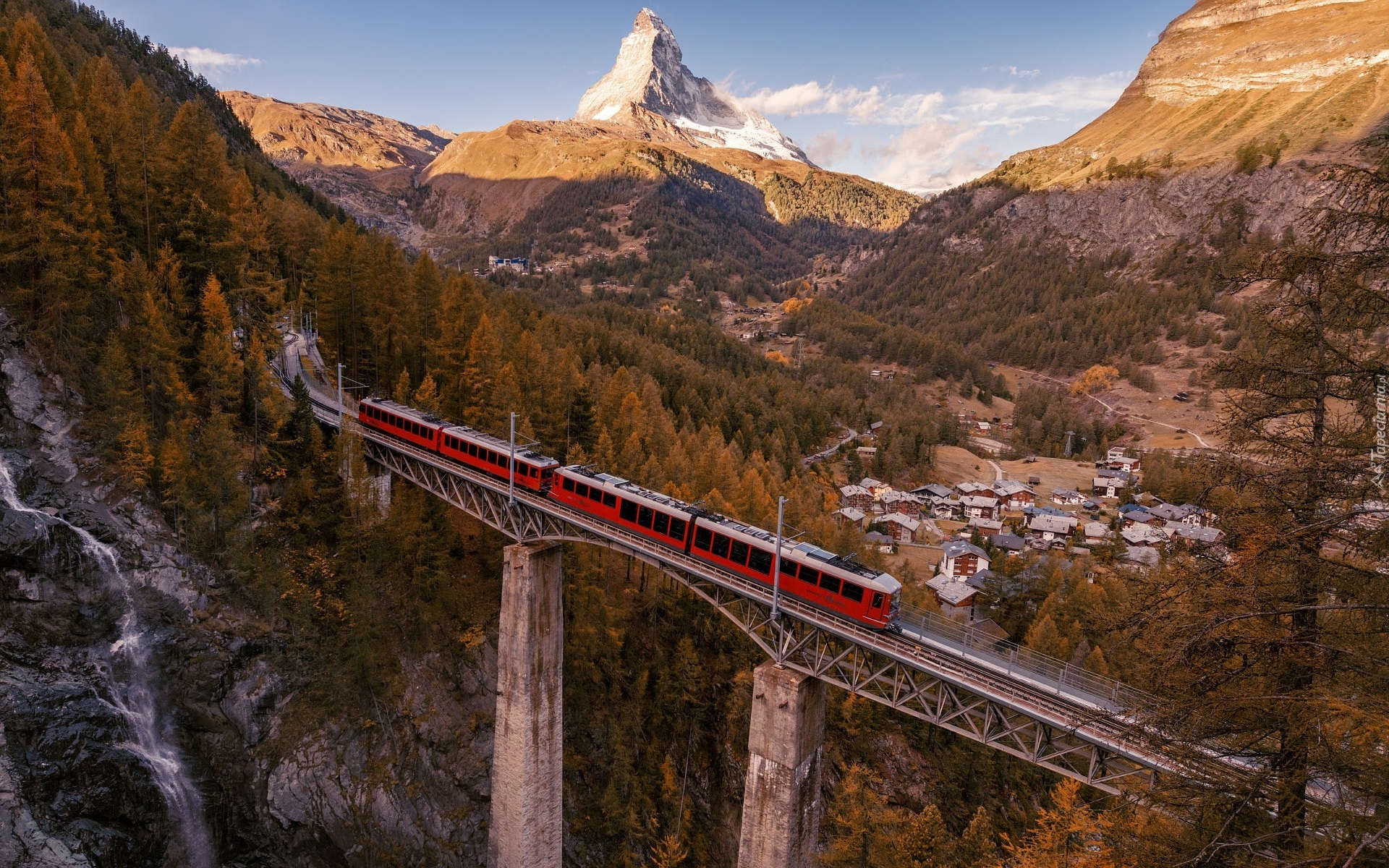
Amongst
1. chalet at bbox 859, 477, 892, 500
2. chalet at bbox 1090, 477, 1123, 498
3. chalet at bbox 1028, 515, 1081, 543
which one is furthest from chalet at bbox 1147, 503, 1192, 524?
chalet at bbox 859, 477, 892, 500

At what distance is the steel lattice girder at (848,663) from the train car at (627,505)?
33.4 inches

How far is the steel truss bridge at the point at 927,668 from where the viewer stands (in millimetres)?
21297

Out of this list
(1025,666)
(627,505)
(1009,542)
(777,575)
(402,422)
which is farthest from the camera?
(1009,542)

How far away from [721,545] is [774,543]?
260 centimetres

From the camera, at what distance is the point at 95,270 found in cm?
3428

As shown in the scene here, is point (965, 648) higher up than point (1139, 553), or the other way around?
point (965, 648)

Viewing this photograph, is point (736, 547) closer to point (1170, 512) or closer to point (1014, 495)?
point (1014, 495)

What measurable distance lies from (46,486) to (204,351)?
30.0ft

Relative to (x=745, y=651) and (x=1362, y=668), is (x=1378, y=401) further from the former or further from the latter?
(x=745, y=651)

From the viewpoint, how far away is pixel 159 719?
29.8m

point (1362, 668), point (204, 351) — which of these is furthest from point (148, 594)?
point (1362, 668)

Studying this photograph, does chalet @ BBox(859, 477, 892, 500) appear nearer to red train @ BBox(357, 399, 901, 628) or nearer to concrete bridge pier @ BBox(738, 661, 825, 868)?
red train @ BBox(357, 399, 901, 628)

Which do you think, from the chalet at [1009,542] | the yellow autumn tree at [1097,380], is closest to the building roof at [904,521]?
the chalet at [1009,542]

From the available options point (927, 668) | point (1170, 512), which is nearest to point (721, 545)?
point (927, 668)
